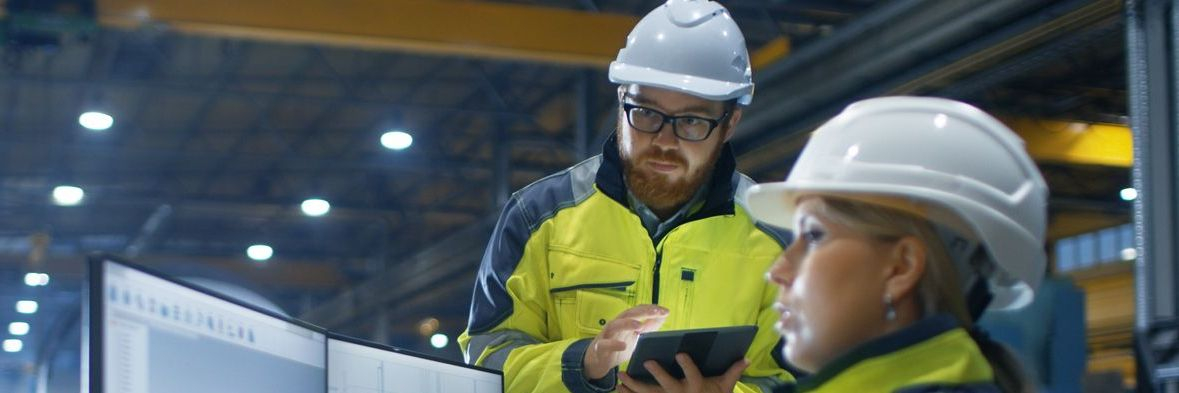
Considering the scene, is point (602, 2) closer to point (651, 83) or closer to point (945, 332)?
point (651, 83)

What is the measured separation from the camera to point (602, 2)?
14953mm

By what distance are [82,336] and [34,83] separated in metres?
15.6

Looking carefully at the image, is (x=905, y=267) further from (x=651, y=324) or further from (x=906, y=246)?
(x=651, y=324)

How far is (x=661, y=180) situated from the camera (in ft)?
10.5

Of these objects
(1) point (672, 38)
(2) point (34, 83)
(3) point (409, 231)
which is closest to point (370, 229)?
(3) point (409, 231)

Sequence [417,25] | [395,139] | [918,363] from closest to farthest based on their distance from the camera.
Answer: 1. [918,363]
2. [417,25]
3. [395,139]

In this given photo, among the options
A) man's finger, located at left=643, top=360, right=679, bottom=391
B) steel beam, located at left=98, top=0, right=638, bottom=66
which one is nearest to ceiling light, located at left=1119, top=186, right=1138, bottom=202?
steel beam, located at left=98, top=0, right=638, bottom=66

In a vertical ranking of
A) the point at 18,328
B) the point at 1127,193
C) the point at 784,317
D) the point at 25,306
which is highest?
the point at 25,306

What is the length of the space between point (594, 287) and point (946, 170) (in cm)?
128

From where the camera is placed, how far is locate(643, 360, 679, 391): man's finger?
273 centimetres

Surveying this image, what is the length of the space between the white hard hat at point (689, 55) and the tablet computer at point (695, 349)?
→ 0.67 m

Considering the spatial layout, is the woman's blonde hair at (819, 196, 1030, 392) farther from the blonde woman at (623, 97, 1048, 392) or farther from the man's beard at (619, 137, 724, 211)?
the man's beard at (619, 137, 724, 211)

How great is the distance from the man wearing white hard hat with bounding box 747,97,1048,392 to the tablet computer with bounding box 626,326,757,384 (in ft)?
2.02

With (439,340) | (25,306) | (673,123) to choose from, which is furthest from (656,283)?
(25,306)
